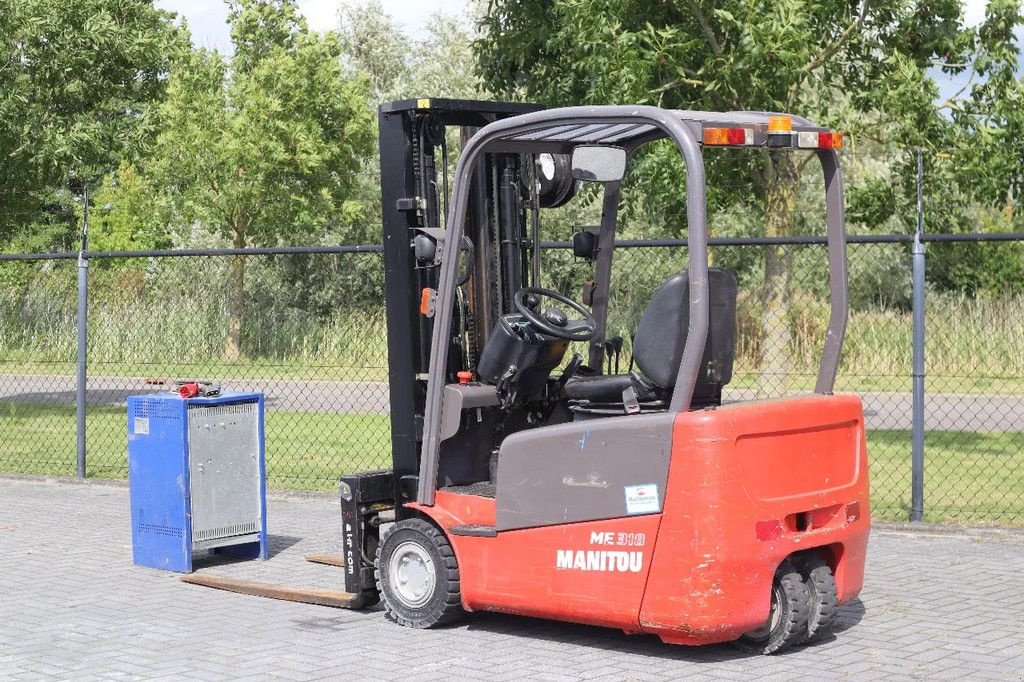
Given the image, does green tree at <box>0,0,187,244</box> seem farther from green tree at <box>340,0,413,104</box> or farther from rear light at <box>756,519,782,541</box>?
green tree at <box>340,0,413,104</box>

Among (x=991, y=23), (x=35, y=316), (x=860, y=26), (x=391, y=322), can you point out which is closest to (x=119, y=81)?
(x=35, y=316)

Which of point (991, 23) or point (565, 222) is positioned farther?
point (565, 222)

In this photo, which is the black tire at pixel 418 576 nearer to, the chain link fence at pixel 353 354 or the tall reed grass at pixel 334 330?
the chain link fence at pixel 353 354

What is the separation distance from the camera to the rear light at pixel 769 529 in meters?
6.51

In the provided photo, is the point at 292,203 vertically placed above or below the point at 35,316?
above

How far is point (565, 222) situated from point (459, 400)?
21.3 m

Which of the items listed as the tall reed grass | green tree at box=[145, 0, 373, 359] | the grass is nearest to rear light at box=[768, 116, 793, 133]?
the tall reed grass

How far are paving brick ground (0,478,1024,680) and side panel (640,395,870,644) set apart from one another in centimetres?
31

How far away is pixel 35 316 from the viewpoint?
16.2 meters

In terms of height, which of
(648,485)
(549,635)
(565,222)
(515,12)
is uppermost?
(515,12)

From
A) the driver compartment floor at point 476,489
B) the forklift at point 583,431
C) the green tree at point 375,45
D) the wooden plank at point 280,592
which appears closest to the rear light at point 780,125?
the forklift at point 583,431

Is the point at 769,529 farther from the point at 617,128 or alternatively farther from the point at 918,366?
the point at 918,366

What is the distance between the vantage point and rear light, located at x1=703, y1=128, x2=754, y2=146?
6.51 metres

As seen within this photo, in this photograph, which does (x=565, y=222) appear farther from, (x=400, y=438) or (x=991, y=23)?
(x=400, y=438)
